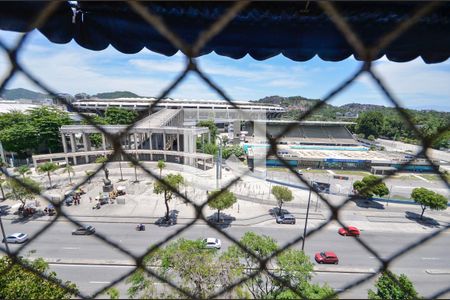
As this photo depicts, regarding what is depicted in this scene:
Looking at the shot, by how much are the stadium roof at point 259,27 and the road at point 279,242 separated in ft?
17.7

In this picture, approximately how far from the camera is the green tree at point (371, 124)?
22941 mm

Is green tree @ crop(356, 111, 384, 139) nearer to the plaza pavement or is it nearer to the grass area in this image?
the grass area

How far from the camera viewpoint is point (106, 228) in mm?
7262

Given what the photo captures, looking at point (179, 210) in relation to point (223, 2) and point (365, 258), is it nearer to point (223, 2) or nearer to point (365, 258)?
point (365, 258)

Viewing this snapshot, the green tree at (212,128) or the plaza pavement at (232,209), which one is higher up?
the green tree at (212,128)

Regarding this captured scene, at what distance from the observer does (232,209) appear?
8.85m

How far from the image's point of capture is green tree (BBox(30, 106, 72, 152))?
1321 centimetres

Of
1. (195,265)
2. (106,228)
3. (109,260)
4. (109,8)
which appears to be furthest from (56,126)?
(109,8)

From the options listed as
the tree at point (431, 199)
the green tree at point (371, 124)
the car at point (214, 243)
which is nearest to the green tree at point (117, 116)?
the car at point (214, 243)

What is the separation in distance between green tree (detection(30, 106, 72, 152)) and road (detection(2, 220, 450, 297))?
7060 millimetres

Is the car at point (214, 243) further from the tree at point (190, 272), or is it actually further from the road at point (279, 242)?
the tree at point (190, 272)

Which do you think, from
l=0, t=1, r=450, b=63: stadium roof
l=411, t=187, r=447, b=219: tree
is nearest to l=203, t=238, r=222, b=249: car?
l=0, t=1, r=450, b=63: stadium roof

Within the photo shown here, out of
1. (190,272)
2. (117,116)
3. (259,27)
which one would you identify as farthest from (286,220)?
(117,116)

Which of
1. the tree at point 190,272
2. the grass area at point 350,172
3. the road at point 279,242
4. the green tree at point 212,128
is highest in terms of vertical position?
the green tree at point 212,128
